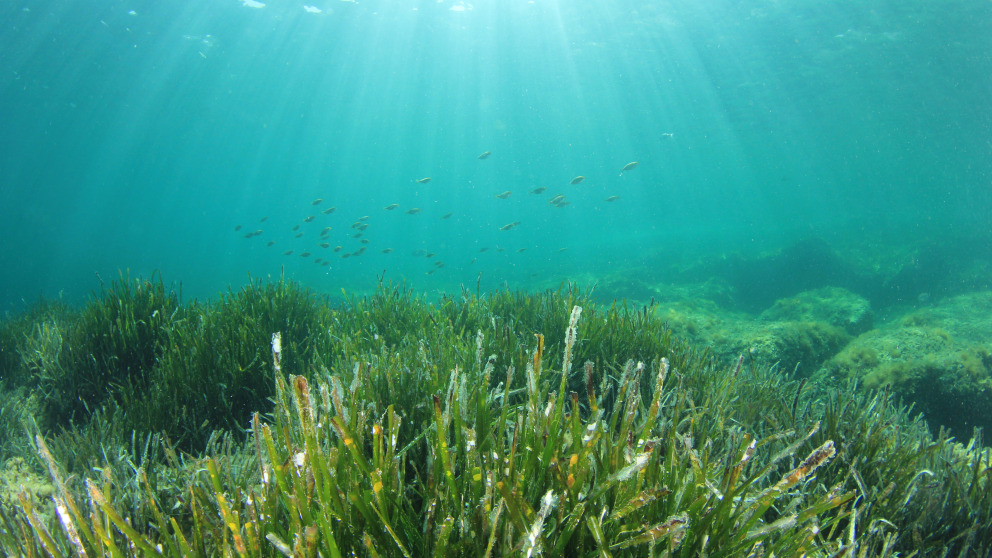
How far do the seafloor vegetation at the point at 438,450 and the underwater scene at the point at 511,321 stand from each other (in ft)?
0.08

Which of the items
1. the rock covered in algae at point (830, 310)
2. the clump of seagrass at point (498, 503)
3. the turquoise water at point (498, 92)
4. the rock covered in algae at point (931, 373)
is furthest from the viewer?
the turquoise water at point (498, 92)

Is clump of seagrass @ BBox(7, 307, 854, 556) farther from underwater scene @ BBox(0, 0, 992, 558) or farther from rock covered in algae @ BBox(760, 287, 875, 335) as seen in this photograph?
rock covered in algae @ BBox(760, 287, 875, 335)

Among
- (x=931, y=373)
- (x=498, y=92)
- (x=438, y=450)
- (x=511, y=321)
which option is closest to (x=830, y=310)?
(x=931, y=373)

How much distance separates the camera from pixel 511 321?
Result: 428 centimetres

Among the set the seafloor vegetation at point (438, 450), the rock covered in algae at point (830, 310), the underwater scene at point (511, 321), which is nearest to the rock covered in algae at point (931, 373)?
the underwater scene at point (511, 321)

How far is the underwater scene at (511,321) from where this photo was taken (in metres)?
1.48

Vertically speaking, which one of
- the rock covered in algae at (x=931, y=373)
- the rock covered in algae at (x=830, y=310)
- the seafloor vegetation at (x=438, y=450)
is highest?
the seafloor vegetation at (x=438, y=450)

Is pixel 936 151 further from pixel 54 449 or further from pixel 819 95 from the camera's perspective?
pixel 54 449

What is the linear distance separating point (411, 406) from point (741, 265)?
2471 centimetres

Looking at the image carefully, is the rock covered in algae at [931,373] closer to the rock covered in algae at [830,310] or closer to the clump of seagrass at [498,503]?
the rock covered in algae at [830,310]

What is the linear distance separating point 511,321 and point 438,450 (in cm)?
268

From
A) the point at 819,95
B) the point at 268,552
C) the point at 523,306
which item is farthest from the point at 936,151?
the point at 268,552

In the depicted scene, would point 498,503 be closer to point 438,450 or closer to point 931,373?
point 438,450

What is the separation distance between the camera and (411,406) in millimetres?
2529
